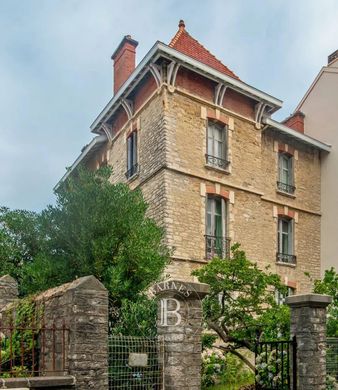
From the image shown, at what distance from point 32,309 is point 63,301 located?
5.08ft

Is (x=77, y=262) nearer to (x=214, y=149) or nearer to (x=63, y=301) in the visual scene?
(x=63, y=301)

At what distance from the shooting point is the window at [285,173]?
65.0 feet

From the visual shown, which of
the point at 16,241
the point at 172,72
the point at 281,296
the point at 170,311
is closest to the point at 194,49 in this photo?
the point at 172,72

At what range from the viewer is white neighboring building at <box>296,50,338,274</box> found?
20.1m

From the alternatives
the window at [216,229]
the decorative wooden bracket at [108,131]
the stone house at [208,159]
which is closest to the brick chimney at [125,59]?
the stone house at [208,159]

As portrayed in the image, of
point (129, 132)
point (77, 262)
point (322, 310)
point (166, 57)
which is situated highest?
point (166, 57)

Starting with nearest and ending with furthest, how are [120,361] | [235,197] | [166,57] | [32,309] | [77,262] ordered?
[120,361]
[32,309]
[77,262]
[166,57]
[235,197]

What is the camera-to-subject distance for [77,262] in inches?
423

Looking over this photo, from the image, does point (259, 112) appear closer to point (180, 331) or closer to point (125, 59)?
point (125, 59)

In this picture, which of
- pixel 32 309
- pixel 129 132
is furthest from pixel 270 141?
pixel 32 309

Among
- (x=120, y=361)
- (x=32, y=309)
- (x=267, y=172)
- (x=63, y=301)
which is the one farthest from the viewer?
(x=267, y=172)

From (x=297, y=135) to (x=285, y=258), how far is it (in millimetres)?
4451

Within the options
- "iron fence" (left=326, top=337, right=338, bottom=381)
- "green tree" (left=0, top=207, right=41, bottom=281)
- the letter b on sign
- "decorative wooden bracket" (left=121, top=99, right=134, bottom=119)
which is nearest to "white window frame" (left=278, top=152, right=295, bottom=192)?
"decorative wooden bracket" (left=121, top=99, right=134, bottom=119)

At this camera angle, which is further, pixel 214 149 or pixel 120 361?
pixel 214 149
